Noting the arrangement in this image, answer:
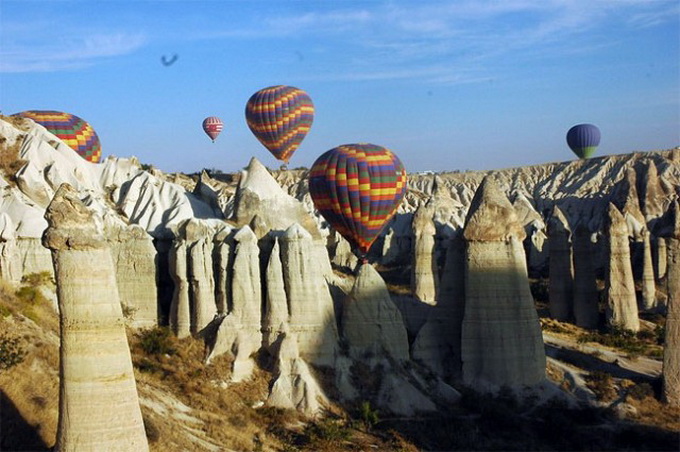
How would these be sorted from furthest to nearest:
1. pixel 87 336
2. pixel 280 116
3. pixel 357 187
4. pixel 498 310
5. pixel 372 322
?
pixel 280 116 < pixel 357 187 < pixel 498 310 < pixel 372 322 < pixel 87 336

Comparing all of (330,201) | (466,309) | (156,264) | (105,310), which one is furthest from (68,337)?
(330,201)

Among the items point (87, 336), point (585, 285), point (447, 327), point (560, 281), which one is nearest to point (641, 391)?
point (447, 327)

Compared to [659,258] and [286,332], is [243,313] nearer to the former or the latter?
[286,332]

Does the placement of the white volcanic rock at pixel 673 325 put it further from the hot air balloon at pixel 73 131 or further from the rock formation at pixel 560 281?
the hot air balloon at pixel 73 131

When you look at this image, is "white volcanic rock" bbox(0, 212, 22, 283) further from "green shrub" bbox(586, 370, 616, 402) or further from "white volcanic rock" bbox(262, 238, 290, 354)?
"green shrub" bbox(586, 370, 616, 402)

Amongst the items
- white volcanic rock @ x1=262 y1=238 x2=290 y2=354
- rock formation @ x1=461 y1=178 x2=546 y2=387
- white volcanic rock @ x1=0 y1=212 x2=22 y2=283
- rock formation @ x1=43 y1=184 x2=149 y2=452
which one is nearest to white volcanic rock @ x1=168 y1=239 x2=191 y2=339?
white volcanic rock @ x1=262 y1=238 x2=290 y2=354

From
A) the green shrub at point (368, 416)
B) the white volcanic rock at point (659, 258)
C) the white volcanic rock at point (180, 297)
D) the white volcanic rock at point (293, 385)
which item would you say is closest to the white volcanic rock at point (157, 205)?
the white volcanic rock at point (180, 297)
